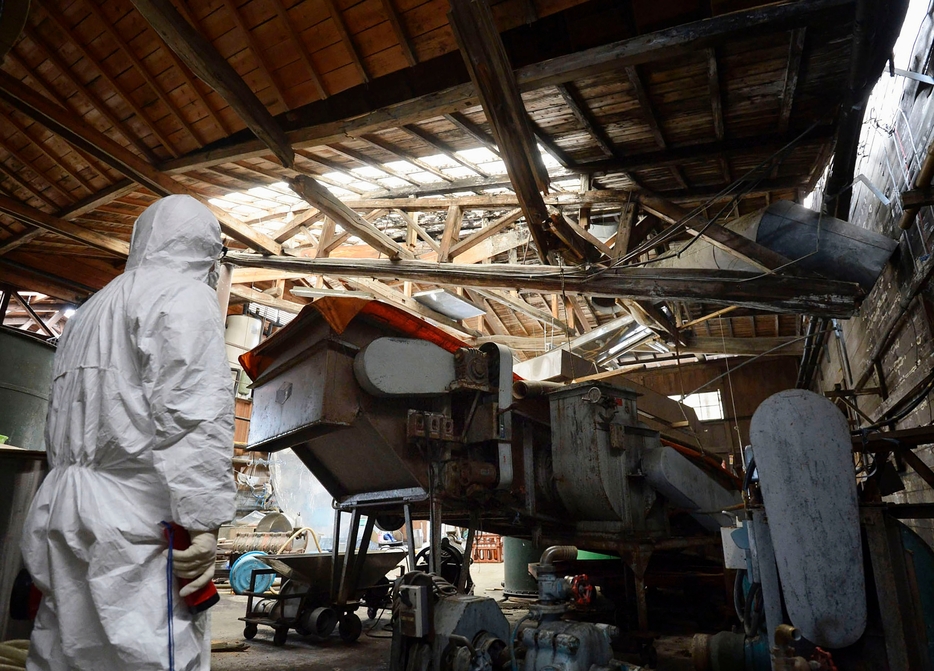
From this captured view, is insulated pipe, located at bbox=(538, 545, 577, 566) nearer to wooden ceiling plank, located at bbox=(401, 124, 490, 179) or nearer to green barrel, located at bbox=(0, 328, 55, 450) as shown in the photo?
wooden ceiling plank, located at bbox=(401, 124, 490, 179)

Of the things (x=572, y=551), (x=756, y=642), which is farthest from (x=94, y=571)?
(x=756, y=642)

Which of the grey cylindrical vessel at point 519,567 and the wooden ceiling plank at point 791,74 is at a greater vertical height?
the wooden ceiling plank at point 791,74

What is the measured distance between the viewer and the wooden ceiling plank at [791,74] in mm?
3867

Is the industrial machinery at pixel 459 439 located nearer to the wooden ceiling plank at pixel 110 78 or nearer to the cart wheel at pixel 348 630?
the cart wheel at pixel 348 630

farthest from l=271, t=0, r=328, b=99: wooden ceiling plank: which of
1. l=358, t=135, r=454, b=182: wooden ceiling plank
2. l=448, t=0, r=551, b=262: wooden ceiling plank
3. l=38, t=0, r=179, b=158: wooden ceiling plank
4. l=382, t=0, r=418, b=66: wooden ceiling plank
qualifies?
l=38, t=0, r=179, b=158: wooden ceiling plank

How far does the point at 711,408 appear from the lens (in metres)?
13.3

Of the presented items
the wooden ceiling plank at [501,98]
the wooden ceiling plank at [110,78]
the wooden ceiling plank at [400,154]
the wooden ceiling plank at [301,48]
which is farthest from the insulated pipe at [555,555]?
the wooden ceiling plank at [110,78]

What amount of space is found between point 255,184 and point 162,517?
5.30 m

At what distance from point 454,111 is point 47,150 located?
4227 millimetres

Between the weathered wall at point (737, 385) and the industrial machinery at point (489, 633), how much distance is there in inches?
411

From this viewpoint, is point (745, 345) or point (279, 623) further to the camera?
point (745, 345)

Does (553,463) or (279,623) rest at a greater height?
(553,463)

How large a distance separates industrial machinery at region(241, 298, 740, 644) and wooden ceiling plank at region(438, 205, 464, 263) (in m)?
2.11

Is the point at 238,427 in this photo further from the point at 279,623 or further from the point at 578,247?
the point at 578,247
